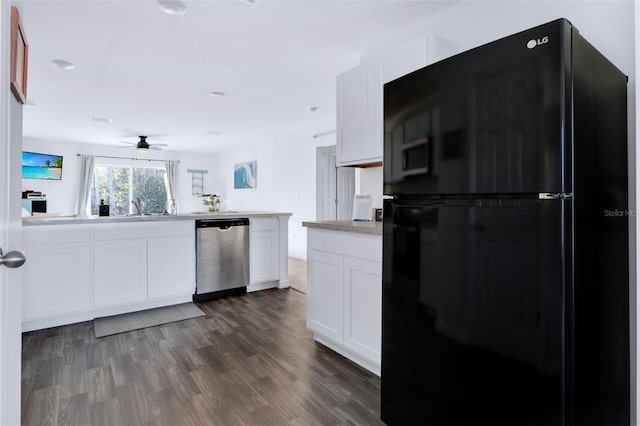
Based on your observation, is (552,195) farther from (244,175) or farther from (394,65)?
(244,175)

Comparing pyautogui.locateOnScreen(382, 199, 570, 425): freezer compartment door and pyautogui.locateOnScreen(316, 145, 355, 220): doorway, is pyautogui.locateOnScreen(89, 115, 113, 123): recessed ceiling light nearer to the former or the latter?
pyautogui.locateOnScreen(316, 145, 355, 220): doorway

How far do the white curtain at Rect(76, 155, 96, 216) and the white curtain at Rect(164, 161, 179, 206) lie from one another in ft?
5.33

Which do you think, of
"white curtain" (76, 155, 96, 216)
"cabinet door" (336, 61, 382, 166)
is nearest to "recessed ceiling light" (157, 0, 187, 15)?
"cabinet door" (336, 61, 382, 166)

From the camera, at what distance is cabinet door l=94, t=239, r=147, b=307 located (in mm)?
3184

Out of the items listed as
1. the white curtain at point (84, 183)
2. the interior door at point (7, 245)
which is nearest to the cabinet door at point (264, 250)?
the interior door at point (7, 245)

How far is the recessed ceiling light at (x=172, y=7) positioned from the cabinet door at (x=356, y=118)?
3.88 ft

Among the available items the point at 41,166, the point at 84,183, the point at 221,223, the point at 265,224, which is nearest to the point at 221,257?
the point at 221,223

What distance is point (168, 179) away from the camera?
8758mm

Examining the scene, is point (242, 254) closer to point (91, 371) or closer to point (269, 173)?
point (91, 371)

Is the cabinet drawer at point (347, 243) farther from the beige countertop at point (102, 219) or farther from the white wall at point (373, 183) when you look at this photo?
the beige countertop at point (102, 219)

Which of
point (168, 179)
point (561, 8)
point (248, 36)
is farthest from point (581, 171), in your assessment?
point (168, 179)

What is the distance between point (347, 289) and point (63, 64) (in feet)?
10.9

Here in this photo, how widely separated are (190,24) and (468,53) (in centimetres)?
210

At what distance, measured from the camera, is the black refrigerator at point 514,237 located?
0.99 m
